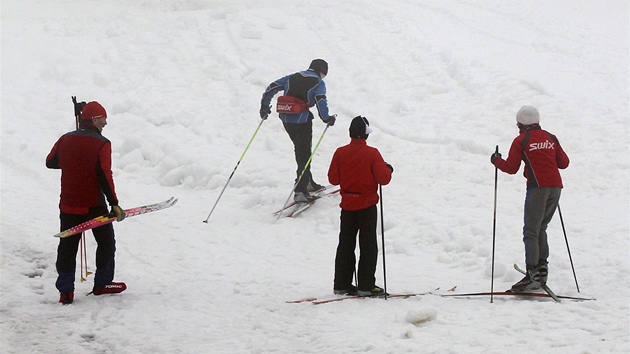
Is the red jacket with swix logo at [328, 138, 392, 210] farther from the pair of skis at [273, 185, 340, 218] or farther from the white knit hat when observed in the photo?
the pair of skis at [273, 185, 340, 218]

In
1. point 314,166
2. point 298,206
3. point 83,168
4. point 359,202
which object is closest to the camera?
point 83,168

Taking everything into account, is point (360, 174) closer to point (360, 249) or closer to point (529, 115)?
point (360, 249)

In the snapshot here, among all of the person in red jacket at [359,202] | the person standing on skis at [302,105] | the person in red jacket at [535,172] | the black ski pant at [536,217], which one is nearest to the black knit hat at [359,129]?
the person in red jacket at [359,202]

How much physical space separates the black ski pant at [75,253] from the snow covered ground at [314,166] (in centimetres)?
27

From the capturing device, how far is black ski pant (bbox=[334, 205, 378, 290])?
746 cm

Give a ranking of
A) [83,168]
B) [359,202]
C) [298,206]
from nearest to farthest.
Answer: [83,168], [359,202], [298,206]

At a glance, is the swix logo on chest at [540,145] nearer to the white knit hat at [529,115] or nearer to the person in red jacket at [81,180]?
the white knit hat at [529,115]

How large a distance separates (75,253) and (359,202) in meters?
3.02

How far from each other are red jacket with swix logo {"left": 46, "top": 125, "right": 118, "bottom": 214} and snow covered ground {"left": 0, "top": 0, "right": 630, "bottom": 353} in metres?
1.05

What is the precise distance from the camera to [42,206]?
1096cm

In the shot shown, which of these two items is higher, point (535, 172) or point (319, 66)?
point (319, 66)

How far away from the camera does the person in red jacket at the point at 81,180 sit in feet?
23.8

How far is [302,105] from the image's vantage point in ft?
35.4

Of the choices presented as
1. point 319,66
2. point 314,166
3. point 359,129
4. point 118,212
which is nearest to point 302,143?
point 319,66
